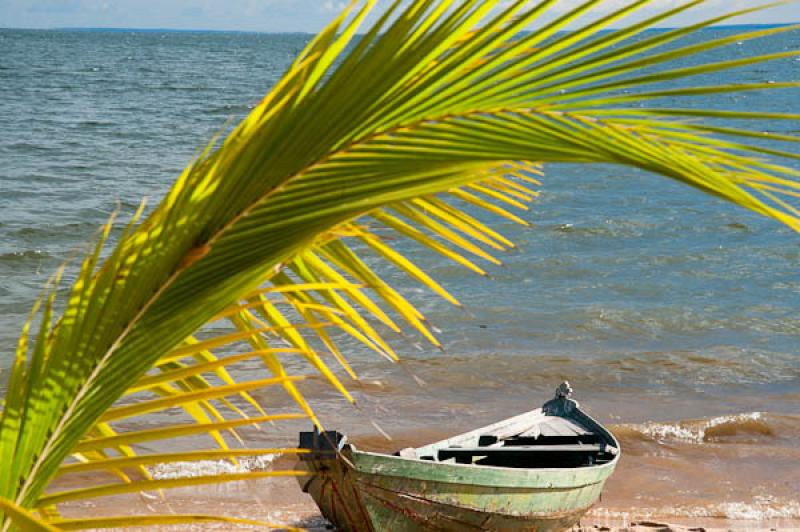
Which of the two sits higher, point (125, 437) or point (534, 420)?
point (534, 420)

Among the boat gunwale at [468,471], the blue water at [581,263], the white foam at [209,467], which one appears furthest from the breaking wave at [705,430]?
the white foam at [209,467]

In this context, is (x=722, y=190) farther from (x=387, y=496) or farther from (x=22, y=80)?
(x=22, y=80)

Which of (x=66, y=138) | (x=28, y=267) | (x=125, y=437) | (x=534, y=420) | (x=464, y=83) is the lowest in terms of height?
(x=125, y=437)

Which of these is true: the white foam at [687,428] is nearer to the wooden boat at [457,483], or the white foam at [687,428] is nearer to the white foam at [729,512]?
the white foam at [729,512]

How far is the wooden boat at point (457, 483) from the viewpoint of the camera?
248 inches

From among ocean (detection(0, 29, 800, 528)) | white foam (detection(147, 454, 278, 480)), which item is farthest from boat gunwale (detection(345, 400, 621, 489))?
white foam (detection(147, 454, 278, 480))

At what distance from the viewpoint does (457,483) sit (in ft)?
20.9

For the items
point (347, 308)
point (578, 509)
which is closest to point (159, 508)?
point (578, 509)

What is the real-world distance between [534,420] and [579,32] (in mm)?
7343

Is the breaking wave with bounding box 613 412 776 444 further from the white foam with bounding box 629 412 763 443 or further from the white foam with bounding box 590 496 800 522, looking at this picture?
the white foam with bounding box 590 496 800 522

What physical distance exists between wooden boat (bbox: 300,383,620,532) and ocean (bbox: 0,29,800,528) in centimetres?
94

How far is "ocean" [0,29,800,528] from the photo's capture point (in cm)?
992

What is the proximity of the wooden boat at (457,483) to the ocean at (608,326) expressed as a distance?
938 millimetres

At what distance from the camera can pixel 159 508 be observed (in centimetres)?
825
